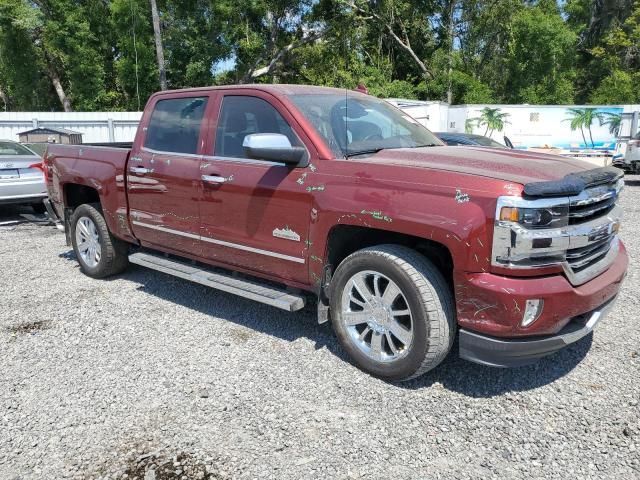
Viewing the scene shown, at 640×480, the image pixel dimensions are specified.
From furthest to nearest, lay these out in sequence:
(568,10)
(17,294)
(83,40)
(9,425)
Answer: (568,10) < (83,40) < (17,294) < (9,425)

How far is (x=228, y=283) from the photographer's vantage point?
14.2 ft

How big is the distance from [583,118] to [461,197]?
19615mm

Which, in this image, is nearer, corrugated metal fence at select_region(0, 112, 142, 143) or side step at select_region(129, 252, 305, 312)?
side step at select_region(129, 252, 305, 312)

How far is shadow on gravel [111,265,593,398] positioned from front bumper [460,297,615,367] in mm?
426

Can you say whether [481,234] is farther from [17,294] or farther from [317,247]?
[17,294]

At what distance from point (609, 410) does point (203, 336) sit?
290 centimetres

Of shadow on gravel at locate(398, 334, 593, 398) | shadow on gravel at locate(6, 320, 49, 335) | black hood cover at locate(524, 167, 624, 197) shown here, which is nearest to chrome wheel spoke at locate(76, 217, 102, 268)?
shadow on gravel at locate(6, 320, 49, 335)

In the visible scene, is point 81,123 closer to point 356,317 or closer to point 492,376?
point 356,317

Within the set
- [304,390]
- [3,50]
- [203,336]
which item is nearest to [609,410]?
[304,390]

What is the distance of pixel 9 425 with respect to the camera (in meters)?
3.18

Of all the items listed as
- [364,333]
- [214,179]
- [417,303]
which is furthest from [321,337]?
[214,179]

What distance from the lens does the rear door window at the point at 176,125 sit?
465cm

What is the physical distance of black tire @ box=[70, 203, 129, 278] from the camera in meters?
5.68

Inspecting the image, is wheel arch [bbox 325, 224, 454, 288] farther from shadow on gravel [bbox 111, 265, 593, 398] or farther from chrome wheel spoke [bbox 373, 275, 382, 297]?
shadow on gravel [bbox 111, 265, 593, 398]
